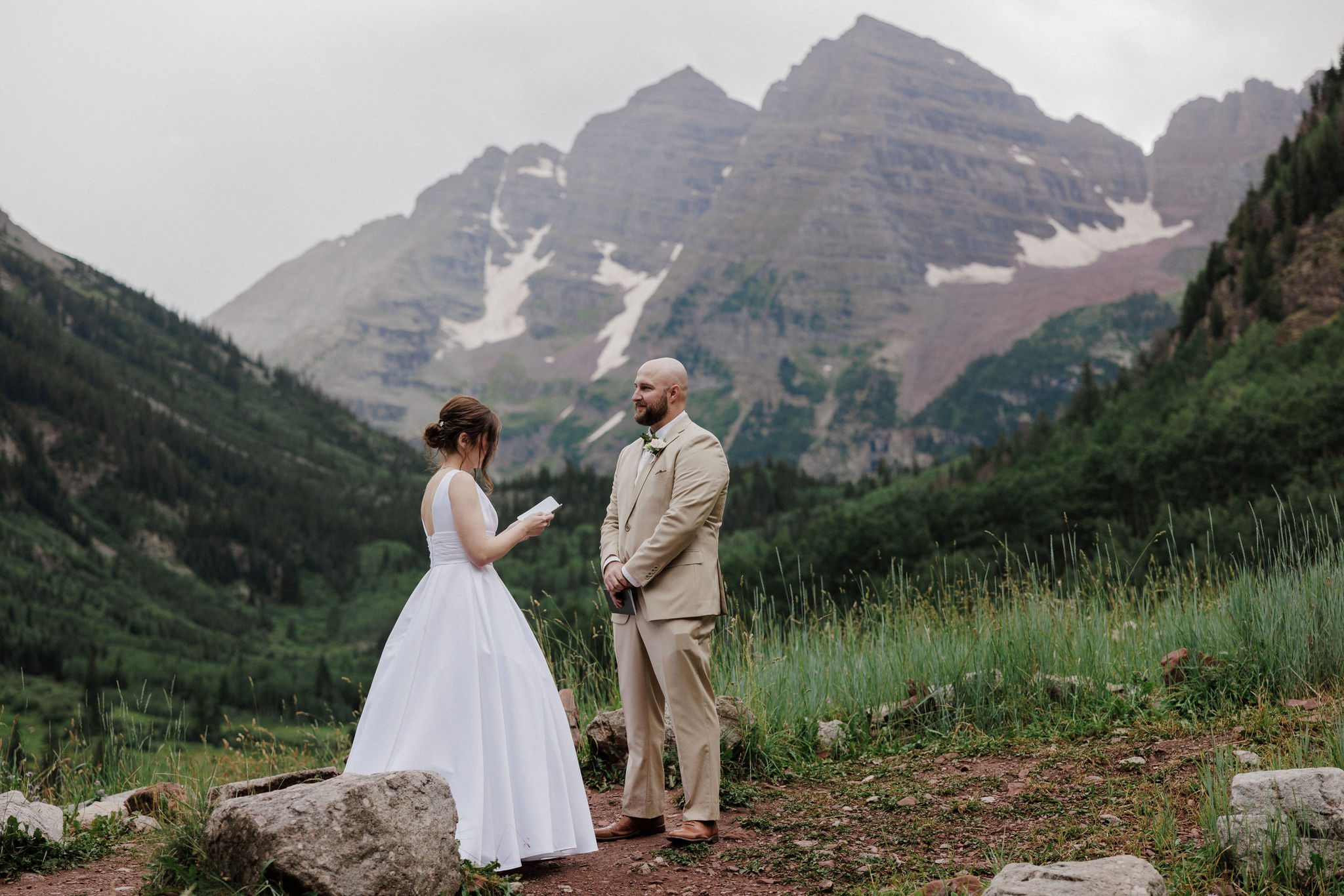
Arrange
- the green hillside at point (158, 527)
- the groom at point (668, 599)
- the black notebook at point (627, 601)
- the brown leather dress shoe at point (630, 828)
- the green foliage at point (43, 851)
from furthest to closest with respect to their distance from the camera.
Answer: the green hillside at point (158, 527) → the brown leather dress shoe at point (630, 828) → the black notebook at point (627, 601) → the groom at point (668, 599) → the green foliage at point (43, 851)

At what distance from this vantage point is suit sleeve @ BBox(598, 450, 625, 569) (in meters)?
6.66

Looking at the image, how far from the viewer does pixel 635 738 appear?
6.75 m

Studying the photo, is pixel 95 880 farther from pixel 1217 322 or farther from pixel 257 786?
pixel 1217 322

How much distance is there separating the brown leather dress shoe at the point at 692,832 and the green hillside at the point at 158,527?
11004cm

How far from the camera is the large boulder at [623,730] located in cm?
826

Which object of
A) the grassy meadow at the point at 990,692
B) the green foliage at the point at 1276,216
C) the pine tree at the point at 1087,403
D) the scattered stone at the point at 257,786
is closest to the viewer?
the scattered stone at the point at 257,786

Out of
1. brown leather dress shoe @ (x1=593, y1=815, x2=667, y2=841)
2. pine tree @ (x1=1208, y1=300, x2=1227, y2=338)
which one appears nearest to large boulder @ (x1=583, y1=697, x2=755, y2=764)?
brown leather dress shoe @ (x1=593, y1=815, x2=667, y2=841)

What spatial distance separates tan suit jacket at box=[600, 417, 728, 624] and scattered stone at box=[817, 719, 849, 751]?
2.71 metres

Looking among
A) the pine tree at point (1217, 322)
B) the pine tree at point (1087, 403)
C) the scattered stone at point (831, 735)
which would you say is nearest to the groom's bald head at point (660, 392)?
the scattered stone at point (831, 735)

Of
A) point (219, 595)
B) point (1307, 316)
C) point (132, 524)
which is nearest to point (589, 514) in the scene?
point (219, 595)

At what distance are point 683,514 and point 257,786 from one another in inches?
108

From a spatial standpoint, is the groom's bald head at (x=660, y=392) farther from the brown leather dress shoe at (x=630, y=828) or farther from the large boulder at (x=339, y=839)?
the large boulder at (x=339, y=839)

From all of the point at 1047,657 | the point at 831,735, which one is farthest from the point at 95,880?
the point at 1047,657

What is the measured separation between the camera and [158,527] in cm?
16050
